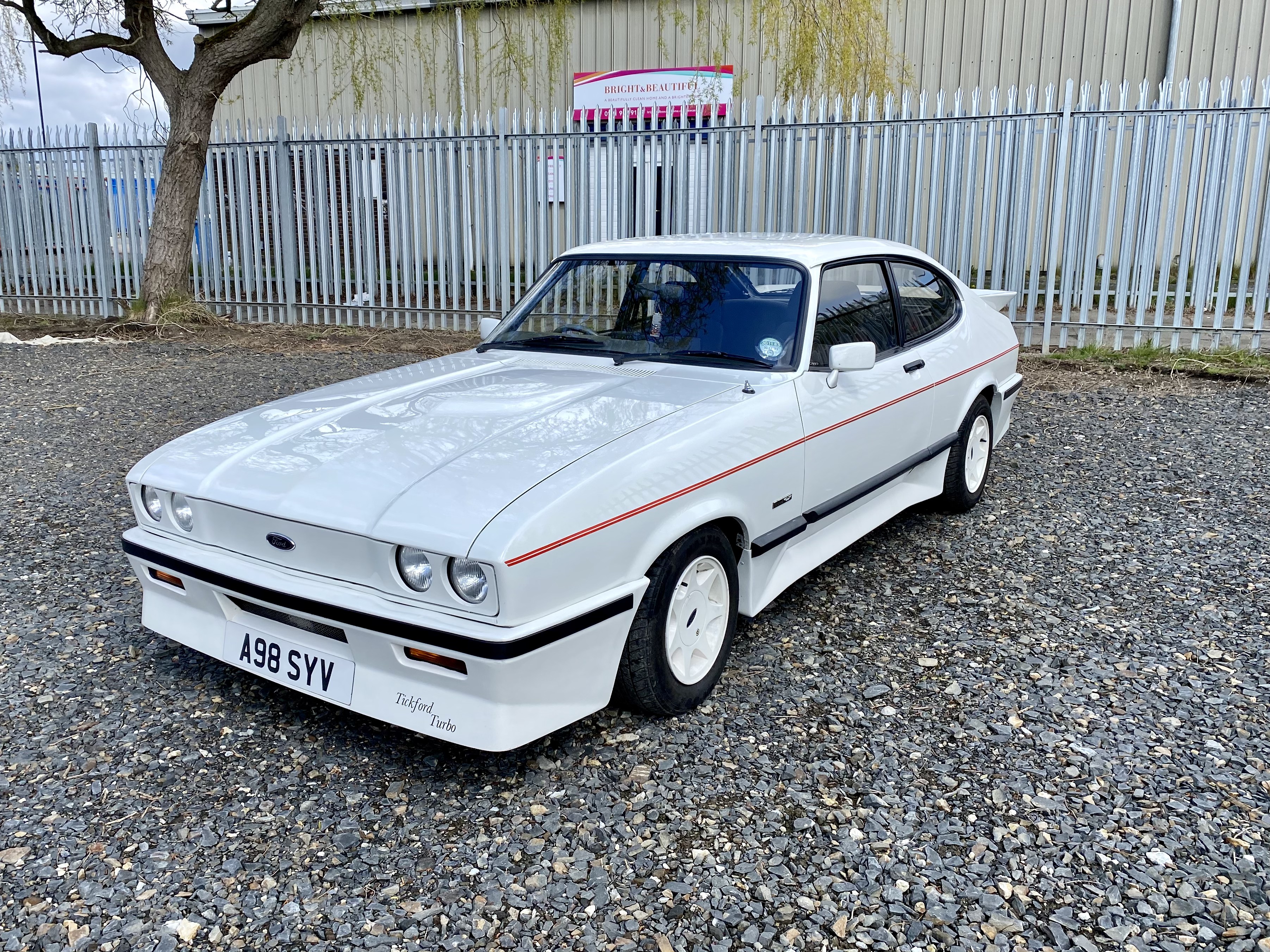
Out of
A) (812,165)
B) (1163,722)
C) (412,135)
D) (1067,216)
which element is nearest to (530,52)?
(412,135)

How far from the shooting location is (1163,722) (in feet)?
10.0

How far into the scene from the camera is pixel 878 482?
4.08 m

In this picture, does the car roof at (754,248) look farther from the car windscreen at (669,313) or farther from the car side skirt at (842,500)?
the car side skirt at (842,500)

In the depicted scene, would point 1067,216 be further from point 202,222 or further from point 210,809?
point 202,222

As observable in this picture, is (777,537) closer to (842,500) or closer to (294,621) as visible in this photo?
(842,500)

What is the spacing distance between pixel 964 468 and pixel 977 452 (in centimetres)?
25

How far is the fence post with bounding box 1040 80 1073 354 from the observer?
8828 millimetres

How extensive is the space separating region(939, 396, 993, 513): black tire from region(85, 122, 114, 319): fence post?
1151 centimetres

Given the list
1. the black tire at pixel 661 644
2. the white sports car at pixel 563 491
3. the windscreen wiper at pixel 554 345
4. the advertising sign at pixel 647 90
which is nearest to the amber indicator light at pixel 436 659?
the white sports car at pixel 563 491

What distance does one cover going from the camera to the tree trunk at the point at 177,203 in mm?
11078

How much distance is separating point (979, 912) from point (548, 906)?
0.99 m

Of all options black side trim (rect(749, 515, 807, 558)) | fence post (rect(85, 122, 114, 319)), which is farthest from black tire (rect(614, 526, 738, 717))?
fence post (rect(85, 122, 114, 319))

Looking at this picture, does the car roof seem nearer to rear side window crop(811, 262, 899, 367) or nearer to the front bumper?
rear side window crop(811, 262, 899, 367)

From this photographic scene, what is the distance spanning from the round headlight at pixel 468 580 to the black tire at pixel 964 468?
3.02 m
